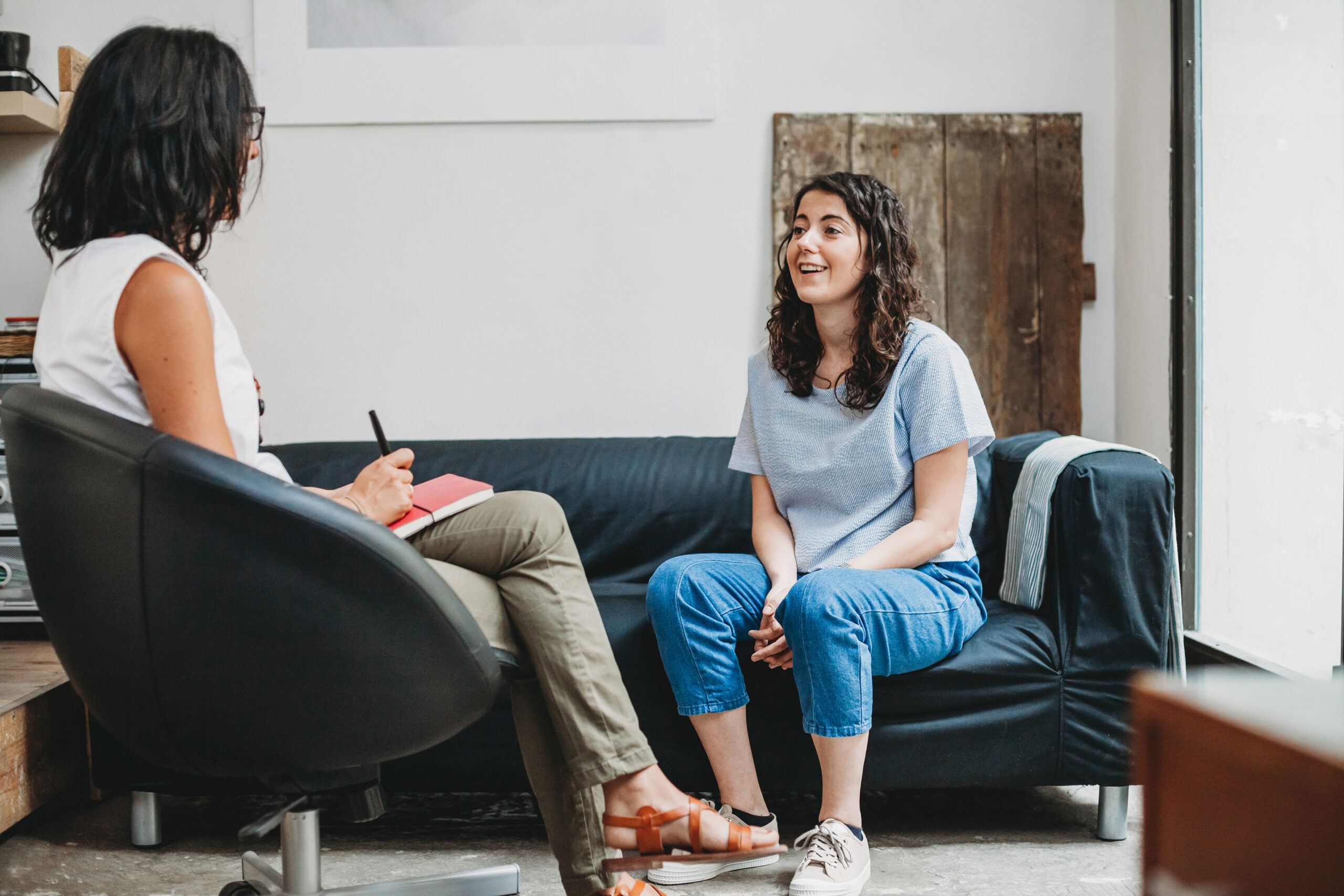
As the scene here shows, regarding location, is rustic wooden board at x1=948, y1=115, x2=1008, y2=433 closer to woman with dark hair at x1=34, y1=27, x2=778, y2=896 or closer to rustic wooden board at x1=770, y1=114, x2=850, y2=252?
rustic wooden board at x1=770, y1=114, x2=850, y2=252

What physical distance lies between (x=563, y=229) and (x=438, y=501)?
1430 millimetres

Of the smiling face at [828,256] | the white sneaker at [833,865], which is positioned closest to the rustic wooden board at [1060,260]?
the smiling face at [828,256]

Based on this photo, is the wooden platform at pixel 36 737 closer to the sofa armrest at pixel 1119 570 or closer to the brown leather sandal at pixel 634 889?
the brown leather sandal at pixel 634 889

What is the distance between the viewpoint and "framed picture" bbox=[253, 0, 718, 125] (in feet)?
8.01

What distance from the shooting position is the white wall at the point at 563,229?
2.49m

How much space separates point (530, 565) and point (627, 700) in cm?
21

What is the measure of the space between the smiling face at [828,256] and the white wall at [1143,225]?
3.47 feet

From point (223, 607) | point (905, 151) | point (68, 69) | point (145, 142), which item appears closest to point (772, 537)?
point (223, 607)

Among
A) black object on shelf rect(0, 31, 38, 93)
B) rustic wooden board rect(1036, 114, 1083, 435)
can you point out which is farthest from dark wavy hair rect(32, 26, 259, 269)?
rustic wooden board rect(1036, 114, 1083, 435)

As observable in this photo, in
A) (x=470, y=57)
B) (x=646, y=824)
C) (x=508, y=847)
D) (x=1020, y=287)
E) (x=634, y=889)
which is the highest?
(x=470, y=57)

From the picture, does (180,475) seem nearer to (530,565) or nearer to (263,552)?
(263,552)

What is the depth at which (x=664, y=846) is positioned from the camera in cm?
127

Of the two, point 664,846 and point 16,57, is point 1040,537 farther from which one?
point 16,57

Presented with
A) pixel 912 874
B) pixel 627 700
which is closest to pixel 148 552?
pixel 627 700
